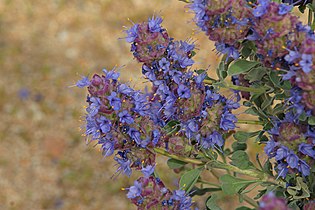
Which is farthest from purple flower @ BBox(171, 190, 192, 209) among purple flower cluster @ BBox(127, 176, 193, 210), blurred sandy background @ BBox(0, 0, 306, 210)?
blurred sandy background @ BBox(0, 0, 306, 210)

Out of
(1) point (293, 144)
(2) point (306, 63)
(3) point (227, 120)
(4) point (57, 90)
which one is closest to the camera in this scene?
(2) point (306, 63)

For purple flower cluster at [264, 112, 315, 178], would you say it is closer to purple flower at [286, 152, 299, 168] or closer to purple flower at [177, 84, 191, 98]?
purple flower at [286, 152, 299, 168]

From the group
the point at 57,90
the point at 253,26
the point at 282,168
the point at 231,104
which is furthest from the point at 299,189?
the point at 57,90

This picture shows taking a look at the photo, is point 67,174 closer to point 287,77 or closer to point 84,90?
point 84,90

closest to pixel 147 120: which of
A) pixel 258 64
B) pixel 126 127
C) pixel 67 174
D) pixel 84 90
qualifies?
pixel 126 127

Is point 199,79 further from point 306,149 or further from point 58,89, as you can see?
point 58,89

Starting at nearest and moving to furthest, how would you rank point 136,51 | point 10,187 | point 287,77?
1. point 287,77
2. point 136,51
3. point 10,187
